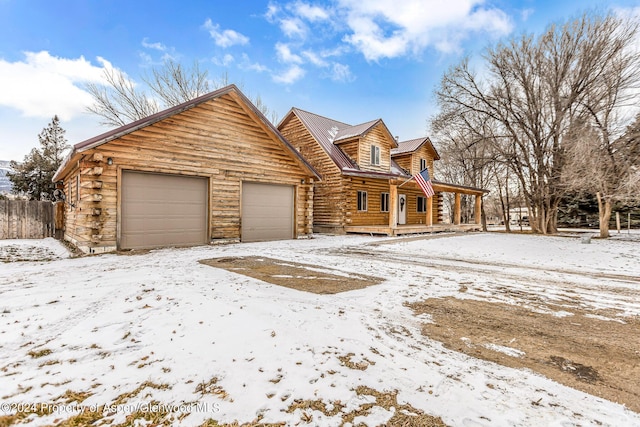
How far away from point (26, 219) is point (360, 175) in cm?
1535

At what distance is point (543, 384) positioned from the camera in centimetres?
225

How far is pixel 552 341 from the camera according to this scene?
306 cm

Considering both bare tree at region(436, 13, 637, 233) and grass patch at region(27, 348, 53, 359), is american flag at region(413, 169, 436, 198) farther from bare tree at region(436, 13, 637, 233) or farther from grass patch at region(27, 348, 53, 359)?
grass patch at region(27, 348, 53, 359)

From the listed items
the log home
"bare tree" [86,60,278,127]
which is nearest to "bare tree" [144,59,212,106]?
"bare tree" [86,60,278,127]

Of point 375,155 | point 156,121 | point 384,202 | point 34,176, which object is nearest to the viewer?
point 156,121

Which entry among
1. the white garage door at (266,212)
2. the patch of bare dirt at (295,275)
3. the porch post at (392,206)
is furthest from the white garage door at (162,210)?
the porch post at (392,206)

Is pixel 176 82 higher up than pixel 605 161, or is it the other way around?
pixel 176 82

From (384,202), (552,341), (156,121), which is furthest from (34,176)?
(552,341)

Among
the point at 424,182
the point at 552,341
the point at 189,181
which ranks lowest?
the point at 552,341

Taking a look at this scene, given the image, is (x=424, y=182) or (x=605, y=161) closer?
(x=605, y=161)

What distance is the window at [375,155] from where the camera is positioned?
708 inches

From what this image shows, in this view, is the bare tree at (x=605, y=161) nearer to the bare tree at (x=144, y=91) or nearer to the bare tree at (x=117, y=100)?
the bare tree at (x=144, y=91)

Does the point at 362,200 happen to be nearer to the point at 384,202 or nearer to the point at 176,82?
the point at 384,202

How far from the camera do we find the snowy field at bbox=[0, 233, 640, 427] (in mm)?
1909
